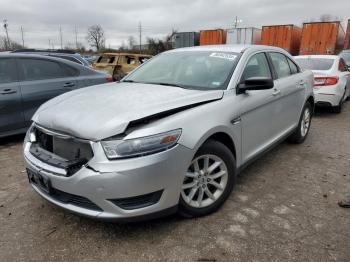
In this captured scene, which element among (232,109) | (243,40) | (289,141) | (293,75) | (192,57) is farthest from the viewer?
A: (243,40)

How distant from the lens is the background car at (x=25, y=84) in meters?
5.05

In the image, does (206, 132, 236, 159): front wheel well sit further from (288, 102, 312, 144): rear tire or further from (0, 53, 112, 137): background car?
(0, 53, 112, 137): background car

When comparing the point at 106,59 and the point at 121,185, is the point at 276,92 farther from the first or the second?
the point at 106,59

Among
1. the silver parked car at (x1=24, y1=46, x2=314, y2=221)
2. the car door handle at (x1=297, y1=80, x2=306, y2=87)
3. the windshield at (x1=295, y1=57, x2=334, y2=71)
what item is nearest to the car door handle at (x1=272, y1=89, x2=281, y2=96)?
the silver parked car at (x1=24, y1=46, x2=314, y2=221)

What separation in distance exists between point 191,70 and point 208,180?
4.34 feet

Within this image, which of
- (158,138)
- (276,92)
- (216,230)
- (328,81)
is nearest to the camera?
(158,138)

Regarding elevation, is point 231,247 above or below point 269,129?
Result: below

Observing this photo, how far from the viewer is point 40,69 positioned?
5.53 meters

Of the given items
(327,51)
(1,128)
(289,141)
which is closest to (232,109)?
(289,141)

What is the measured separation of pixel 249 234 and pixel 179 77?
1.80 metres

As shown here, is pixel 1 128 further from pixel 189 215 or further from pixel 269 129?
pixel 269 129

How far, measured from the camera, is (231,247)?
8.48 feet

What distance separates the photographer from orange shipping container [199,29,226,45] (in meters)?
24.1

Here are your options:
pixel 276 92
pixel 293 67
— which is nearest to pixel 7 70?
pixel 276 92
